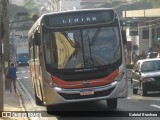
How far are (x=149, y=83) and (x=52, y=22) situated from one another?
8.19 meters

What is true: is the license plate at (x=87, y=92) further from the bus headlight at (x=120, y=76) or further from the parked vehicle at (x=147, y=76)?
the parked vehicle at (x=147, y=76)

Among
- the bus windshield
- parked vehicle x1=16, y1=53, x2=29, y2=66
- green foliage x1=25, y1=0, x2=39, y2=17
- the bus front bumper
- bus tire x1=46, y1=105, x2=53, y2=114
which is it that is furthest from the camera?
green foliage x1=25, y1=0, x2=39, y2=17

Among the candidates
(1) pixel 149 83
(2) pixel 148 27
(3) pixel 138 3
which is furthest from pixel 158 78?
(3) pixel 138 3

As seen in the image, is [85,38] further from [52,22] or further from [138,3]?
[138,3]

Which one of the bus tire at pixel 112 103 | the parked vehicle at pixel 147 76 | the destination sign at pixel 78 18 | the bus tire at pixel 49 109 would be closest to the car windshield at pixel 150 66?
the parked vehicle at pixel 147 76

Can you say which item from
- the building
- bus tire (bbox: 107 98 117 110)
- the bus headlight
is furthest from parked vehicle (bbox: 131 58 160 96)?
the building

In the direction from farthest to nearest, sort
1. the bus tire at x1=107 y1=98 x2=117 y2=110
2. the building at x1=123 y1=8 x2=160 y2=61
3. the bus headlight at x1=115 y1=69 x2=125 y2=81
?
the building at x1=123 y1=8 x2=160 y2=61 → the bus tire at x1=107 y1=98 x2=117 y2=110 → the bus headlight at x1=115 y1=69 x2=125 y2=81

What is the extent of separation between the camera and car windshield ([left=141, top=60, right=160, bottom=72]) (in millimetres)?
23203

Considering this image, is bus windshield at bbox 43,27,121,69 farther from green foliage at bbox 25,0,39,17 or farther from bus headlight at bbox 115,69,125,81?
green foliage at bbox 25,0,39,17

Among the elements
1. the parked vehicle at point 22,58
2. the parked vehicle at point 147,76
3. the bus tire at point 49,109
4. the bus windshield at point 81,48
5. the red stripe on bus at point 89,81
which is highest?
the bus windshield at point 81,48

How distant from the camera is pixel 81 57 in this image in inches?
588

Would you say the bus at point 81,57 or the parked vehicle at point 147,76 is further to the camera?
the parked vehicle at point 147,76

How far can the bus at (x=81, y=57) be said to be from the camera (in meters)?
14.8

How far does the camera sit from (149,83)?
2208 centimetres
